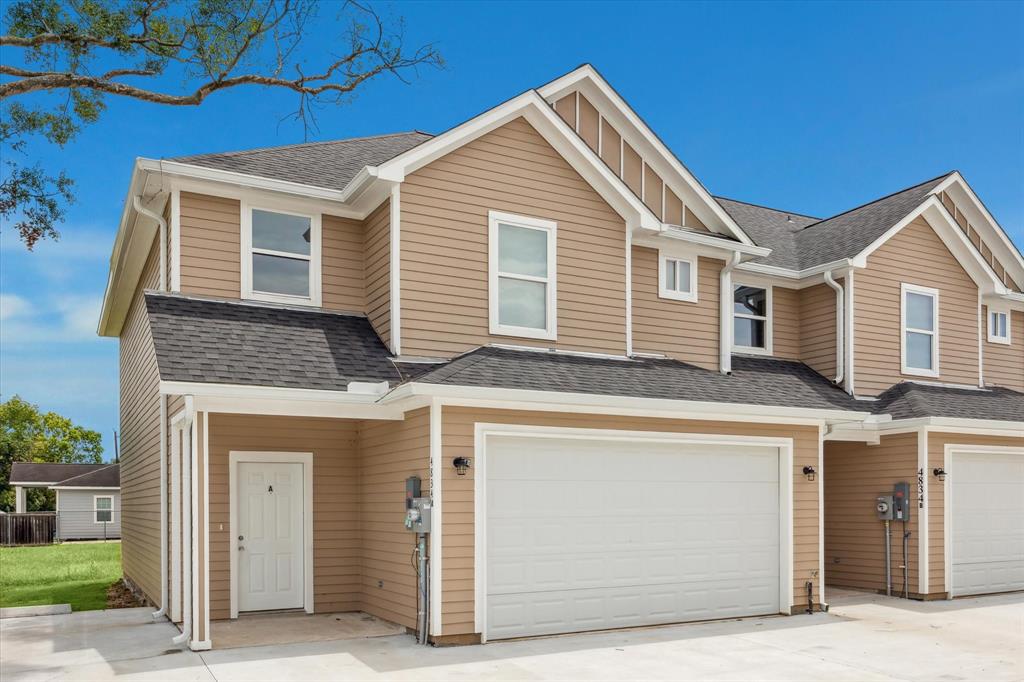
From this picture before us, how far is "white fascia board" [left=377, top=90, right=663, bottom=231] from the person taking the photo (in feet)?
38.8

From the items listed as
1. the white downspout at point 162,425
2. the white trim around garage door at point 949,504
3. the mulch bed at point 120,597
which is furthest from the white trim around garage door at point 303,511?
the white trim around garage door at point 949,504

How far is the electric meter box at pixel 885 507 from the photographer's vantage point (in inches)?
571

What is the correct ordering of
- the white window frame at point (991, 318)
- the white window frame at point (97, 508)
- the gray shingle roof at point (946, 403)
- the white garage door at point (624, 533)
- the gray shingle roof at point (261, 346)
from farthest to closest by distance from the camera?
the white window frame at point (97, 508), the white window frame at point (991, 318), the gray shingle roof at point (946, 403), the white garage door at point (624, 533), the gray shingle roof at point (261, 346)

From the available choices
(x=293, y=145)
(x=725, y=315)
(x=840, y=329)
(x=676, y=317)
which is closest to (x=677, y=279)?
(x=676, y=317)

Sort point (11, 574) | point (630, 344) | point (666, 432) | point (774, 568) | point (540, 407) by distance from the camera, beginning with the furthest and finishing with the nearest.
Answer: point (11, 574) < point (630, 344) < point (774, 568) < point (666, 432) < point (540, 407)

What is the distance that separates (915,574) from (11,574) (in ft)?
59.4

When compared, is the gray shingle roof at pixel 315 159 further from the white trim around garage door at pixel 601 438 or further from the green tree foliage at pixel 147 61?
the white trim around garage door at pixel 601 438

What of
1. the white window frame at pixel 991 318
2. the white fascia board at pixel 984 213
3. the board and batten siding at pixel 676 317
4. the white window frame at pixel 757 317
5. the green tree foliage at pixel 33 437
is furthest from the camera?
the green tree foliage at pixel 33 437

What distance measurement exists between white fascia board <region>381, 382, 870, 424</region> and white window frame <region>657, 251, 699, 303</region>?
303cm

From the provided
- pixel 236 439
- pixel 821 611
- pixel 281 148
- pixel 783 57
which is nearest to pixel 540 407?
pixel 236 439

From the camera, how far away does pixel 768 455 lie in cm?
1264

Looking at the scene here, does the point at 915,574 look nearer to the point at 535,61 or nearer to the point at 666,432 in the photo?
the point at 666,432

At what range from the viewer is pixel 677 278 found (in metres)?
14.7

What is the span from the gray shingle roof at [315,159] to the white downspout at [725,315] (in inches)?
222
